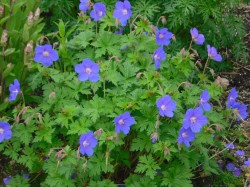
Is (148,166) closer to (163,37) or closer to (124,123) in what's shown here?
(124,123)

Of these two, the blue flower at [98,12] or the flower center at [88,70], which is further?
the blue flower at [98,12]

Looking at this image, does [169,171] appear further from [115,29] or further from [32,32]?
[32,32]

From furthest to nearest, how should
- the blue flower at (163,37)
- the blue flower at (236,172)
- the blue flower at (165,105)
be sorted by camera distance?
the blue flower at (236,172) → the blue flower at (163,37) → the blue flower at (165,105)

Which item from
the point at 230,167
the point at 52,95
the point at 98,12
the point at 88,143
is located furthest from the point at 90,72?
the point at 230,167

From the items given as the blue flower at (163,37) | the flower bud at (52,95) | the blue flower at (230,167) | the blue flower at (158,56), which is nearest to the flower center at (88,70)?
the flower bud at (52,95)

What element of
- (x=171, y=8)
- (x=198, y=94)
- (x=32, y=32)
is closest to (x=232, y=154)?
(x=198, y=94)

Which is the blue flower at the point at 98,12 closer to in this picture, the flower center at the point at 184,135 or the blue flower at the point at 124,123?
the blue flower at the point at 124,123
